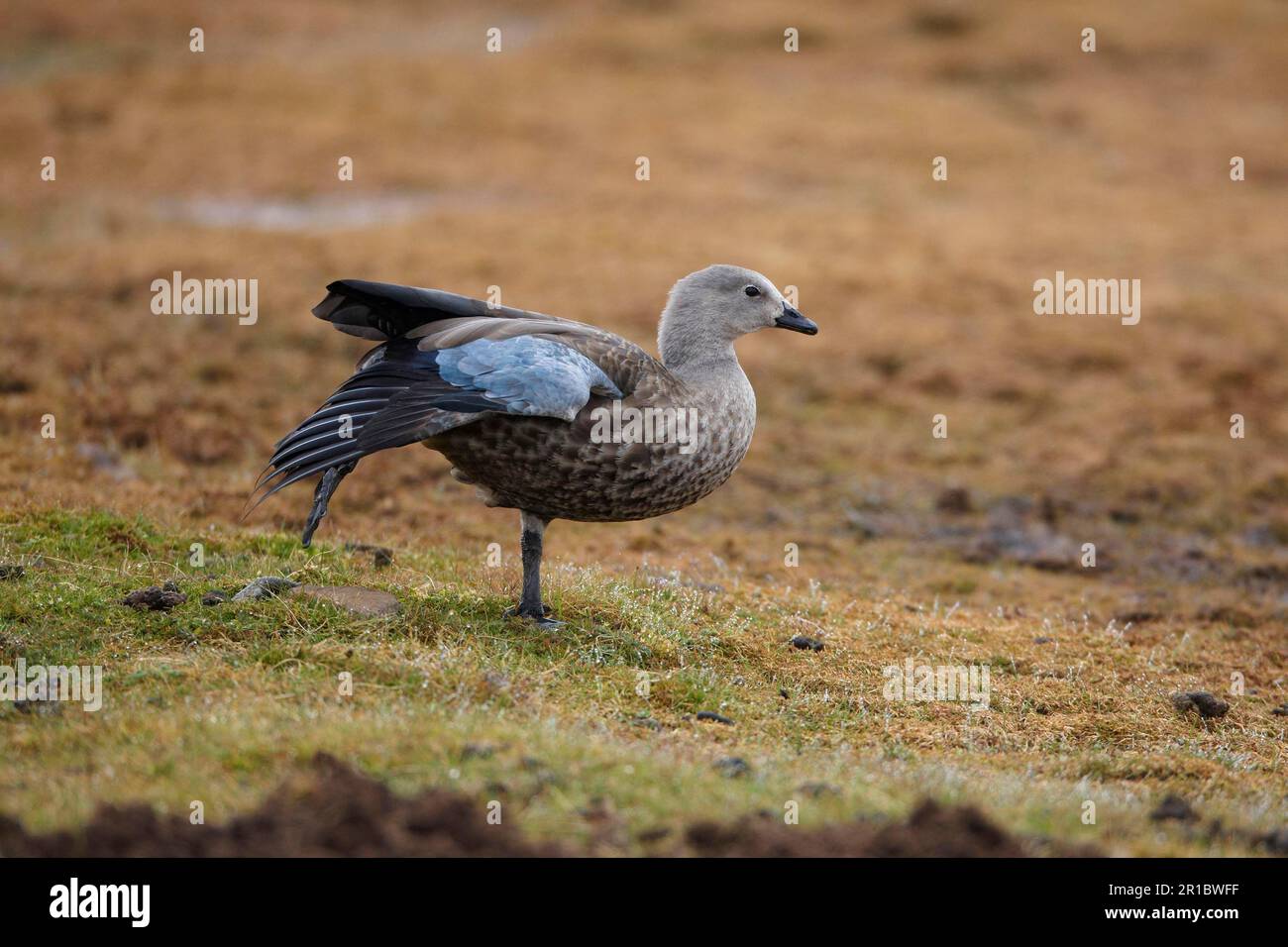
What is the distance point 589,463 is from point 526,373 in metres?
0.71

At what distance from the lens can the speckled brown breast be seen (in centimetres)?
813

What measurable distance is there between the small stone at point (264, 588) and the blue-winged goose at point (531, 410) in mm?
968

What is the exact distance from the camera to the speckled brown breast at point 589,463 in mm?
8133

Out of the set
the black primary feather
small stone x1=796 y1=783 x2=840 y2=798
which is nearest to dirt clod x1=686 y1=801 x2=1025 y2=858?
small stone x1=796 y1=783 x2=840 y2=798

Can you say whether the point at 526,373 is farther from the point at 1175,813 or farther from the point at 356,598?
the point at 1175,813

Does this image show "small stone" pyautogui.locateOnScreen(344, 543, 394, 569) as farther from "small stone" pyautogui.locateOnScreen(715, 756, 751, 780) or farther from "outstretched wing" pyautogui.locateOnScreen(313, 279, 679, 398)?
"small stone" pyautogui.locateOnScreen(715, 756, 751, 780)

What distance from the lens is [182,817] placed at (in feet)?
18.5

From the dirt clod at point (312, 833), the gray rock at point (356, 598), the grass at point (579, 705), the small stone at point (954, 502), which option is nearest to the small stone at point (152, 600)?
the grass at point (579, 705)

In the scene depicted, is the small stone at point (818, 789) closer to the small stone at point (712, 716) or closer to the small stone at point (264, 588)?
the small stone at point (712, 716)

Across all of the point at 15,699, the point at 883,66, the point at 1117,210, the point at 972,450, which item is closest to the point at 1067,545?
the point at 972,450

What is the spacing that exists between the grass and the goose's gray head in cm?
196
